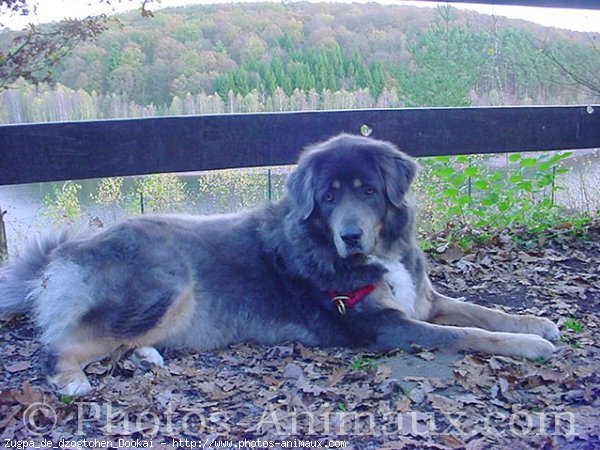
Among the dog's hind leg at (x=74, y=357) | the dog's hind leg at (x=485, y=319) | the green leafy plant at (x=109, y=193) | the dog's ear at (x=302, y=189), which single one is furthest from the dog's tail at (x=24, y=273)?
the green leafy plant at (x=109, y=193)

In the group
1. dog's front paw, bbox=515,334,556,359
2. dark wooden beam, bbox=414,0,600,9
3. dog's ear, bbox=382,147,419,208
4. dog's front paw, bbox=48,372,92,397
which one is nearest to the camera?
dog's front paw, bbox=48,372,92,397

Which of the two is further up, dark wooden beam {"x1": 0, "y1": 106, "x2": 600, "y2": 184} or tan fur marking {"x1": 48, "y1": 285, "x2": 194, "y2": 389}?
dark wooden beam {"x1": 0, "y1": 106, "x2": 600, "y2": 184}

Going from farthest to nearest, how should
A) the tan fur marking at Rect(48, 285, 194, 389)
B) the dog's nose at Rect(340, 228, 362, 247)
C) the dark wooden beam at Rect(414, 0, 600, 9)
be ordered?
the dark wooden beam at Rect(414, 0, 600, 9) → the dog's nose at Rect(340, 228, 362, 247) → the tan fur marking at Rect(48, 285, 194, 389)

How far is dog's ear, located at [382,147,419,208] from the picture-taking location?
405 cm

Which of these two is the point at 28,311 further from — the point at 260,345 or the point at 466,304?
the point at 466,304

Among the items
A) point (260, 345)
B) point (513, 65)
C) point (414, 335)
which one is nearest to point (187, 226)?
point (260, 345)

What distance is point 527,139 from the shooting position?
237 inches

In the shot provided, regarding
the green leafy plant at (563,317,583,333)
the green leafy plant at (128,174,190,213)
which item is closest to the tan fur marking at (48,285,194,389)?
the green leafy plant at (563,317,583,333)

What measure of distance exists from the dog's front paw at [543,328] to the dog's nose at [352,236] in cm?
119

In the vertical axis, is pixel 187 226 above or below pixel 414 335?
above

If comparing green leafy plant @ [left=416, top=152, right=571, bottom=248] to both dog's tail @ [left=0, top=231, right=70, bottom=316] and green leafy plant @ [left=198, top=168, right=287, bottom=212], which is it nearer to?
green leafy plant @ [left=198, top=168, right=287, bottom=212]

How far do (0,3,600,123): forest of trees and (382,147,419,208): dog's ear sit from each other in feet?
10.2

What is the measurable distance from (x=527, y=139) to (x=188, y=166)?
3240 mm

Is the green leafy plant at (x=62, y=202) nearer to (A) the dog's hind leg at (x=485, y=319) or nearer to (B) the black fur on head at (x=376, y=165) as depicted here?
(B) the black fur on head at (x=376, y=165)
